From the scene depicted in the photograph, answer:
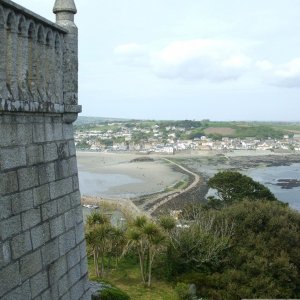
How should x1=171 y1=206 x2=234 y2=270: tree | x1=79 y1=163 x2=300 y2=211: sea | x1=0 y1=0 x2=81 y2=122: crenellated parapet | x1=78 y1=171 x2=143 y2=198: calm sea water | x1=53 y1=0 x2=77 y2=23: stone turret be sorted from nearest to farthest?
x1=0 y1=0 x2=81 y2=122: crenellated parapet, x1=53 y1=0 x2=77 y2=23: stone turret, x1=171 y1=206 x2=234 y2=270: tree, x1=79 y1=163 x2=300 y2=211: sea, x1=78 y1=171 x2=143 y2=198: calm sea water

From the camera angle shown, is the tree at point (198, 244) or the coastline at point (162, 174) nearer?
the tree at point (198, 244)

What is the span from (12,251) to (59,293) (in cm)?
119

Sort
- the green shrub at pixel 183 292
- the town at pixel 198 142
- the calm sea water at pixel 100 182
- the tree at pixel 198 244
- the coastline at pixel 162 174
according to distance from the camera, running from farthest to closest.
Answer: the town at pixel 198 142 < the calm sea water at pixel 100 182 < the coastline at pixel 162 174 < the tree at pixel 198 244 < the green shrub at pixel 183 292

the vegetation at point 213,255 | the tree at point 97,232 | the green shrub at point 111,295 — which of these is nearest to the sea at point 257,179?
the vegetation at point 213,255

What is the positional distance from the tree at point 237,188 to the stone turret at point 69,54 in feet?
87.2

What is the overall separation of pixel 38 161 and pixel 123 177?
65920 mm

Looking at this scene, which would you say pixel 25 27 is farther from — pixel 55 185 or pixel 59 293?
pixel 59 293

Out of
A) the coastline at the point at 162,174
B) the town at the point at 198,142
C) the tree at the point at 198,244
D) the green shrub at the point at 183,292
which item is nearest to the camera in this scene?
the green shrub at the point at 183,292

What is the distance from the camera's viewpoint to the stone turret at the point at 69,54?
5594 millimetres

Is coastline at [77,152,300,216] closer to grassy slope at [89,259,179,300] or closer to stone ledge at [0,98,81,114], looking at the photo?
grassy slope at [89,259,179,300]

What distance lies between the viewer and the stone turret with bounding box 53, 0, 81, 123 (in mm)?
5594

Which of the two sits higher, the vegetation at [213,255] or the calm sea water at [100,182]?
the vegetation at [213,255]

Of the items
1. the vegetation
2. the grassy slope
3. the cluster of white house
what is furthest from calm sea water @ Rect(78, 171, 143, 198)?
the cluster of white house

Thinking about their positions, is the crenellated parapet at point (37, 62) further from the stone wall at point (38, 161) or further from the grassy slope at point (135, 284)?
the grassy slope at point (135, 284)
